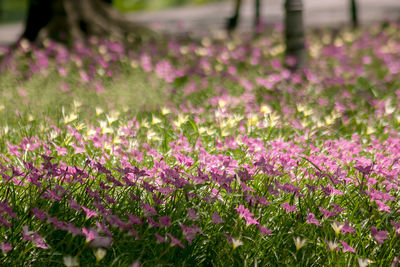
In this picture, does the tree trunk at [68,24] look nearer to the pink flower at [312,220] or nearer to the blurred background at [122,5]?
the pink flower at [312,220]

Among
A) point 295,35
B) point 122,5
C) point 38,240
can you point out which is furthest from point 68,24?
point 122,5

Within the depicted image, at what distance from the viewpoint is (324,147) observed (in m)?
3.47

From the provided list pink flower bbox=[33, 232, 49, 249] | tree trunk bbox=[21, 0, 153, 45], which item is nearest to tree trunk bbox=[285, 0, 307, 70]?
tree trunk bbox=[21, 0, 153, 45]

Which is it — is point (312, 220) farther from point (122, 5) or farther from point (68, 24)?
point (122, 5)

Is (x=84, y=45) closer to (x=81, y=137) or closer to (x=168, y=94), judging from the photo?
(x=168, y=94)

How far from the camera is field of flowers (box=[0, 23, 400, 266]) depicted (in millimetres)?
2238

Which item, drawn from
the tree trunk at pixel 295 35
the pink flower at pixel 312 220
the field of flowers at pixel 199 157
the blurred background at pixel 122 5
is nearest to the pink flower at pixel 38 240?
the field of flowers at pixel 199 157

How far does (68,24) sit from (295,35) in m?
4.06

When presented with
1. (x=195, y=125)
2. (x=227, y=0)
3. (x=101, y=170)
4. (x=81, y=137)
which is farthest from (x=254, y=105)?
(x=227, y=0)

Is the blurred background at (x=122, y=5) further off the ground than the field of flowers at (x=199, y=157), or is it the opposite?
the field of flowers at (x=199, y=157)

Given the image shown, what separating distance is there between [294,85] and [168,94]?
5.22 feet

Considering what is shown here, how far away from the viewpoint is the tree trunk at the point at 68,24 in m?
7.99

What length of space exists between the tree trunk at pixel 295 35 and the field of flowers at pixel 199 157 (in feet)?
0.81

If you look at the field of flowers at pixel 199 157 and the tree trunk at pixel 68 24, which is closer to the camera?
the field of flowers at pixel 199 157
